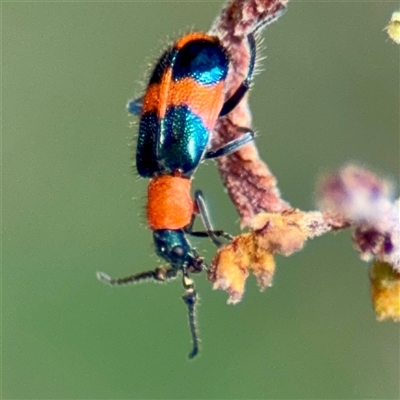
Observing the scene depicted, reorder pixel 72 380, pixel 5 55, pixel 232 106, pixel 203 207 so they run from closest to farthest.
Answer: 1. pixel 232 106
2. pixel 203 207
3. pixel 72 380
4. pixel 5 55

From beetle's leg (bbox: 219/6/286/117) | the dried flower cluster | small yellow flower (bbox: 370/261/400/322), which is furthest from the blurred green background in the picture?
small yellow flower (bbox: 370/261/400/322)

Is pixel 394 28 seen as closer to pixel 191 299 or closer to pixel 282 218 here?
pixel 282 218

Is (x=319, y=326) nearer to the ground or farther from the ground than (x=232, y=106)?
nearer to the ground

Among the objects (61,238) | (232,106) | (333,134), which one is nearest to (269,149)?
(333,134)

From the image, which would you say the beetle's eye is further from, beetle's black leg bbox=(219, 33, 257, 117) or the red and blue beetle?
beetle's black leg bbox=(219, 33, 257, 117)

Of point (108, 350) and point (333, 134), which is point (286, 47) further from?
point (108, 350)

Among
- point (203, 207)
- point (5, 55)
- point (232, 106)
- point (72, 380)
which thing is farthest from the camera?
point (5, 55)

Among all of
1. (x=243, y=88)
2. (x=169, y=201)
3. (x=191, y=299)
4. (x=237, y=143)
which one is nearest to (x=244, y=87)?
→ (x=243, y=88)

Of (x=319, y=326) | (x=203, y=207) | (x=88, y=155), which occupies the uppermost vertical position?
(x=88, y=155)
